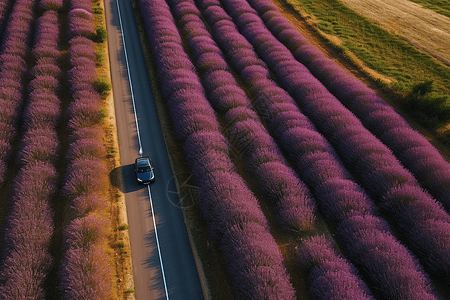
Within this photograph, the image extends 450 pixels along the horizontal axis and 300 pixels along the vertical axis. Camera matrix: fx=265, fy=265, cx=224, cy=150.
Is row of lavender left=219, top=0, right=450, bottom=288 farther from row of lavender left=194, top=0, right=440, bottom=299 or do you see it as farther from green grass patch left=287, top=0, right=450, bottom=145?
green grass patch left=287, top=0, right=450, bottom=145

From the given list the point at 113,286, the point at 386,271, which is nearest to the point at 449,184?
the point at 386,271

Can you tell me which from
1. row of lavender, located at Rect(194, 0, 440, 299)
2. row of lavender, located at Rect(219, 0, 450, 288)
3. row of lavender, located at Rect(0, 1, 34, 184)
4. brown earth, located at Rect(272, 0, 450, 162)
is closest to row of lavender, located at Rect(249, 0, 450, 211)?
row of lavender, located at Rect(219, 0, 450, 288)

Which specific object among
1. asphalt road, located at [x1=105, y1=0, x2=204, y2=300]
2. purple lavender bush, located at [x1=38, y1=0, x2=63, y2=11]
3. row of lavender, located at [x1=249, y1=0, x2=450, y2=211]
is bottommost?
asphalt road, located at [x1=105, y1=0, x2=204, y2=300]

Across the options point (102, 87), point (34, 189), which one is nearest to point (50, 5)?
point (102, 87)

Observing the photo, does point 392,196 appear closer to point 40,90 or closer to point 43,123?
point 43,123

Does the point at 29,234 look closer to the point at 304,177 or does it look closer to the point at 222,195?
the point at 222,195

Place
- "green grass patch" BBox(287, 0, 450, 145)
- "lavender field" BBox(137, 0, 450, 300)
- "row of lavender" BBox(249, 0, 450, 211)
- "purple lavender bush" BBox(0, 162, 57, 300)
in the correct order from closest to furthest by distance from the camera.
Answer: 1. "purple lavender bush" BBox(0, 162, 57, 300)
2. "lavender field" BBox(137, 0, 450, 300)
3. "row of lavender" BBox(249, 0, 450, 211)
4. "green grass patch" BBox(287, 0, 450, 145)
